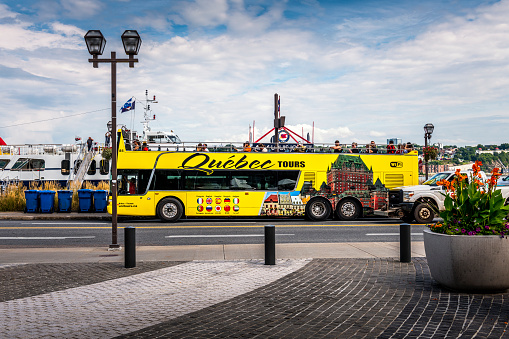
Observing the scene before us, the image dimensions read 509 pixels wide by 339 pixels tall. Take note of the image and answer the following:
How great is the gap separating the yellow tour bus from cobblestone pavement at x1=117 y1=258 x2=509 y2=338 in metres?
12.3

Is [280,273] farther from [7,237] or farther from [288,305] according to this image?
[7,237]

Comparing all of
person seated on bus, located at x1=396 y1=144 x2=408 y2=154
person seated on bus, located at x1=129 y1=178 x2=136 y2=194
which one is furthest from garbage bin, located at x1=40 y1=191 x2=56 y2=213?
person seated on bus, located at x1=396 y1=144 x2=408 y2=154

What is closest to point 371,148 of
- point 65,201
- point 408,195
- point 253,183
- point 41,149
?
point 408,195

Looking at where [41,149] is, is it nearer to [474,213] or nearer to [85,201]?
[85,201]

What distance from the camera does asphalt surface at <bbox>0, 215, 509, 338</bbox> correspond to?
5.21 meters

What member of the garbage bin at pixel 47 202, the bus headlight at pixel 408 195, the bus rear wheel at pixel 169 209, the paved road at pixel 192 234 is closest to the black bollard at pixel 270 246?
the paved road at pixel 192 234

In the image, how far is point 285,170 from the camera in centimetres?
2047

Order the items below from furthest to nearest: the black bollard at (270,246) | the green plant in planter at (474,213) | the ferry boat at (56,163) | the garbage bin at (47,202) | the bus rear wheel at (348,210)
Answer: the ferry boat at (56,163) → the garbage bin at (47,202) → the bus rear wheel at (348,210) → the black bollard at (270,246) → the green plant in planter at (474,213)

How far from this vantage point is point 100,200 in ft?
71.9

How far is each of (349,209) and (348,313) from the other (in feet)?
49.2

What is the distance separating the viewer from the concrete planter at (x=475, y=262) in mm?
6406

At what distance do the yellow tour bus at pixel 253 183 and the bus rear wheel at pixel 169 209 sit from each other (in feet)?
0.14

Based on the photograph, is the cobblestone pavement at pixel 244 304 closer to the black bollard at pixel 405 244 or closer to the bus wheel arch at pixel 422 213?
the black bollard at pixel 405 244

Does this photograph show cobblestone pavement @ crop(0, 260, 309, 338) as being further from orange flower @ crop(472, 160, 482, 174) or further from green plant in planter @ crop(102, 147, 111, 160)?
green plant in planter @ crop(102, 147, 111, 160)
